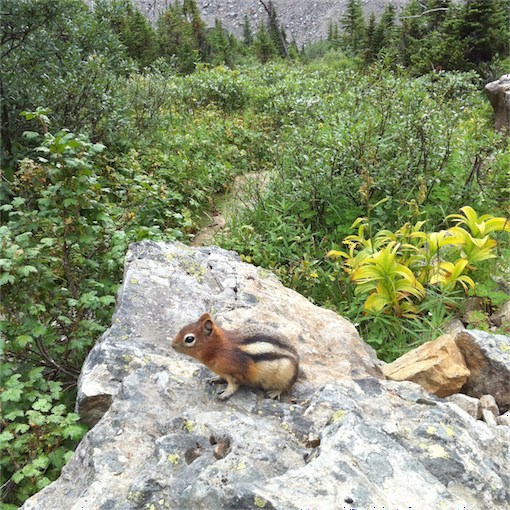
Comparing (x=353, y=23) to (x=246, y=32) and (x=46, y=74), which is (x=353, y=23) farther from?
(x=46, y=74)

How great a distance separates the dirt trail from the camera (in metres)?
7.64

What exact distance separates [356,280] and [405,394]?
8.08 ft

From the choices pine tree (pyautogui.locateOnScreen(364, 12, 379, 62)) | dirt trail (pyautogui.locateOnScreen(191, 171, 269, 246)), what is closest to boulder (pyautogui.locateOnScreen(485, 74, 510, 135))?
dirt trail (pyautogui.locateOnScreen(191, 171, 269, 246))

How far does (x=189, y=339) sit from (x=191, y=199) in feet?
16.4

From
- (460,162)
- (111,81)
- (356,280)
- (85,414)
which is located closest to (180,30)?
(111,81)

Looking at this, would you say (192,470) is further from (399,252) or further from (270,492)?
(399,252)

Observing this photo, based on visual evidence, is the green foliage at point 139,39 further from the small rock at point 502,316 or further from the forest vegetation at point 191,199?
the small rock at point 502,316

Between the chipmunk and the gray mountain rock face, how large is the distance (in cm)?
10

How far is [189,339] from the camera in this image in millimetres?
3316

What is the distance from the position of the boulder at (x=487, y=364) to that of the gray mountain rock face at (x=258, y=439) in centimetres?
73

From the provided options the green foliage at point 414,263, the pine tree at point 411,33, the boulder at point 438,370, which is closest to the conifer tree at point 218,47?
the pine tree at point 411,33

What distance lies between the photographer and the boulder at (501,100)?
11.1m

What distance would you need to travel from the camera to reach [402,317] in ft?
17.9

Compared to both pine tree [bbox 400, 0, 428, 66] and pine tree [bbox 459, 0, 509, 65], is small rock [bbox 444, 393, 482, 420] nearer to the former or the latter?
pine tree [bbox 459, 0, 509, 65]
